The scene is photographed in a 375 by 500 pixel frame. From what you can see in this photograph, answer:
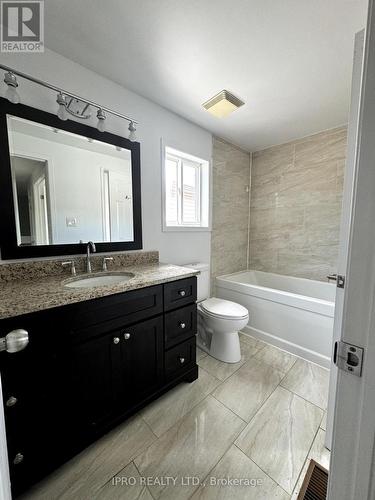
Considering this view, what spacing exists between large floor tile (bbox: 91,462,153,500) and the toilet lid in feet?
3.51

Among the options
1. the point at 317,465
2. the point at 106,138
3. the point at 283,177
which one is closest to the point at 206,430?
the point at 317,465

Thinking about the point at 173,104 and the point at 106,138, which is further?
the point at 173,104

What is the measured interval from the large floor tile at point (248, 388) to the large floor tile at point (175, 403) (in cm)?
10

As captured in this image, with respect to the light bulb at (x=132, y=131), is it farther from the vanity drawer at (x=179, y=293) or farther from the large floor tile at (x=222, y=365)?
the large floor tile at (x=222, y=365)

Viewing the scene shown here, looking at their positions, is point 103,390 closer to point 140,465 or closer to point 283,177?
point 140,465

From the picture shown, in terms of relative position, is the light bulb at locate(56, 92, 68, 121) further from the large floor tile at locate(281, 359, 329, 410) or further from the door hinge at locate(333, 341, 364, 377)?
the large floor tile at locate(281, 359, 329, 410)

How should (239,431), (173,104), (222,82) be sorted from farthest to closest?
(173,104), (222,82), (239,431)

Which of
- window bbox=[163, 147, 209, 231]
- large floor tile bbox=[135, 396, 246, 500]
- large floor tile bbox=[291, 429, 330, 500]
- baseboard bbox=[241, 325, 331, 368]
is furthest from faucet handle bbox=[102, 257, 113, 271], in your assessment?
baseboard bbox=[241, 325, 331, 368]

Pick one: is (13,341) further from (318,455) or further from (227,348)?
(227,348)

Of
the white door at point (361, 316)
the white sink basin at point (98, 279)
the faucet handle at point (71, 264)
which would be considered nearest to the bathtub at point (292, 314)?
the white sink basin at point (98, 279)

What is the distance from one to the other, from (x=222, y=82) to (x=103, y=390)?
87.1 inches

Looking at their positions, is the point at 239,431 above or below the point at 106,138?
below

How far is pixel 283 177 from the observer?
266 cm

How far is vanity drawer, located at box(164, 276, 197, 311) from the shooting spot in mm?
1319
